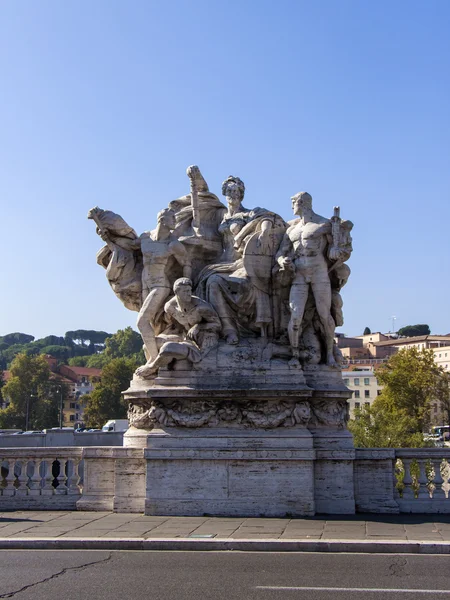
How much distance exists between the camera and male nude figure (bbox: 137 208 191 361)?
1317 centimetres

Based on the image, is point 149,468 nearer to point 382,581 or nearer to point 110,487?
point 110,487

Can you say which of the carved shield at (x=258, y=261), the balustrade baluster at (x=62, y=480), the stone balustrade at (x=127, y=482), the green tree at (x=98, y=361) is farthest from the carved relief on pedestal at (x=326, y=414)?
the green tree at (x=98, y=361)

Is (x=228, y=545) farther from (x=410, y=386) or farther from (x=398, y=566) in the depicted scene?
(x=410, y=386)

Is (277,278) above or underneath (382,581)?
above

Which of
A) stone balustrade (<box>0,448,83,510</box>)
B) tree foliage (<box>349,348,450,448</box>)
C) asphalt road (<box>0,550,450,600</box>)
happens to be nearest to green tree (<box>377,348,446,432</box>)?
tree foliage (<box>349,348,450,448</box>)

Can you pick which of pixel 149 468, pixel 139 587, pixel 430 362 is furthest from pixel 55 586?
pixel 430 362

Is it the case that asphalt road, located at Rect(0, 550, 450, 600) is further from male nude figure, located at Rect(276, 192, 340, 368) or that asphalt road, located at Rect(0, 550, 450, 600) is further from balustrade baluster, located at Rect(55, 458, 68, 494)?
male nude figure, located at Rect(276, 192, 340, 368)

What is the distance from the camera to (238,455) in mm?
11922

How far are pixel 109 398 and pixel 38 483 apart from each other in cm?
6377

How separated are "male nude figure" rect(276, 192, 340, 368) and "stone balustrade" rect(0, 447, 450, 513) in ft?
5.97

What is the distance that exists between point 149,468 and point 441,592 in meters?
5.53

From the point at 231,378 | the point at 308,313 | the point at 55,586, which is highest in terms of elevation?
the point at 308,313

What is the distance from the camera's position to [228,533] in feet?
33.8

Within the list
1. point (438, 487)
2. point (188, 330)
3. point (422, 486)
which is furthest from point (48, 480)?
point (438, 487)
